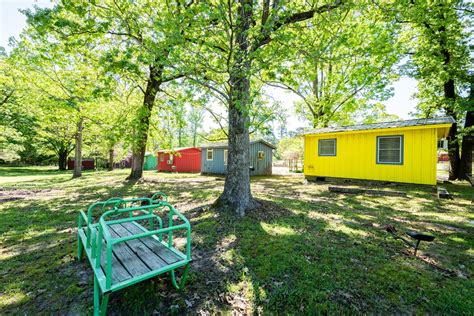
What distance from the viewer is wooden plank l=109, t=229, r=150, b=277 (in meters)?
2.08

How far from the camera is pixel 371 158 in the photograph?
10.2m

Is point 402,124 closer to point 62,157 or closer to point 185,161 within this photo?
point 185,161

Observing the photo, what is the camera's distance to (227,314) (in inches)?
83.8

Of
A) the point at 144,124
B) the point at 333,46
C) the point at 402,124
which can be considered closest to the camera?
the point at 333,46

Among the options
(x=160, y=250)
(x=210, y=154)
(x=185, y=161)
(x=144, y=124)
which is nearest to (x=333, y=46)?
(x=160, y=250)

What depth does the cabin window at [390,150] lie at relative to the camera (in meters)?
9.49

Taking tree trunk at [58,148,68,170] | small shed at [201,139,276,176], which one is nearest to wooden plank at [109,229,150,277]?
small shed at [201,139,276,176]

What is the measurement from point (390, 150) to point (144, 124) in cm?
1175

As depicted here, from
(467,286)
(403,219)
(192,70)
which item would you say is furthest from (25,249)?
(403,219)

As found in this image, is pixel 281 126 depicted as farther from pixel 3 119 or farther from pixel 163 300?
pixel 3 119

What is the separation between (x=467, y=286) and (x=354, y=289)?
1.46 metres

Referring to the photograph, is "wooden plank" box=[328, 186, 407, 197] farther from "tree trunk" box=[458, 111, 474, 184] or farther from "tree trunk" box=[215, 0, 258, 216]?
"tree trunk" box=[458, 111, 474, 184]

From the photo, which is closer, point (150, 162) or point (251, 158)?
point (251, 158)

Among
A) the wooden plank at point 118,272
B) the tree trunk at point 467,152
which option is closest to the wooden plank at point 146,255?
the wooden plank at point 118,272
